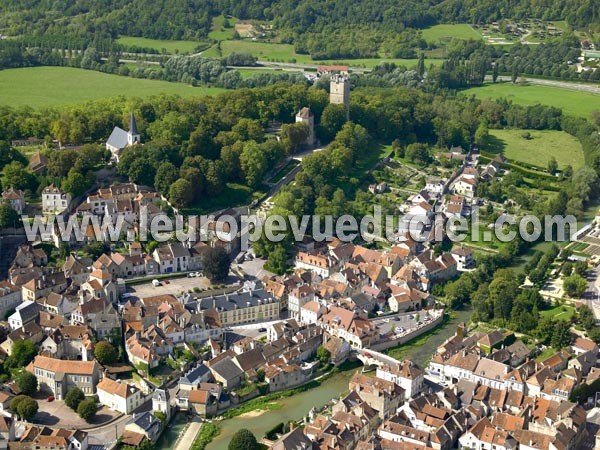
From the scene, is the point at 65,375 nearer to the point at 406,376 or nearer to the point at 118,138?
the point at 406,376

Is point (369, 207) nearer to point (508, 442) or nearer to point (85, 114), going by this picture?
point (85, 114)

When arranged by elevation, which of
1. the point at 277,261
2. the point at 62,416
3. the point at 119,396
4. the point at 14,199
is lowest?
the point at 62,416

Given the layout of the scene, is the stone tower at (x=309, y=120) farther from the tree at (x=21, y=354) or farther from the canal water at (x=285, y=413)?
the tree at (x=21, y=354)

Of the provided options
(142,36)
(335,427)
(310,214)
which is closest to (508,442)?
(335,427)

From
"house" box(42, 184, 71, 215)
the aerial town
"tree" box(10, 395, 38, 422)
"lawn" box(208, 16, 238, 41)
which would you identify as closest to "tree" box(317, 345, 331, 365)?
the aerial town

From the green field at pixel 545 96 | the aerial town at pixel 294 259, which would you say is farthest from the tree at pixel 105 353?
the green field at pixel 545 96

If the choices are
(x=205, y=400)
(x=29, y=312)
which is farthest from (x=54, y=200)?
A: (x=205, y=400)
